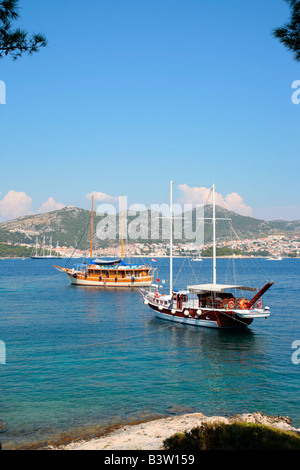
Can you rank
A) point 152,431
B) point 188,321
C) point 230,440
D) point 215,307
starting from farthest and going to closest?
point 188,321, point 215,307, point 152,431, point 230,440

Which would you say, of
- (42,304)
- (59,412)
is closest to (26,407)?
(59,412)

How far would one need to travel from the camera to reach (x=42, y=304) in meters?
49.1

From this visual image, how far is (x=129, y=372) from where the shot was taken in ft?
69.7

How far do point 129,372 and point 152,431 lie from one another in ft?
28.1

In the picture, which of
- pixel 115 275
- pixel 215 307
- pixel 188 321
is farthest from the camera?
pixel 115 275

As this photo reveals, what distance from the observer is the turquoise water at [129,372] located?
15.9m

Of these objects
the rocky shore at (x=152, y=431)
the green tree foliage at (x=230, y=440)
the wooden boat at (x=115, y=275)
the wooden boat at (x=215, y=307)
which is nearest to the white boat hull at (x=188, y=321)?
the wooden boat at (x=215, y=307)

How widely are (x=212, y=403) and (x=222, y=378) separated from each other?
11.9 feet

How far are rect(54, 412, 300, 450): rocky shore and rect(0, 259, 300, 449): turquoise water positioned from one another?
1310mm

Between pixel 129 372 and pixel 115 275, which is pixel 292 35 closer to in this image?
pixel 129 372

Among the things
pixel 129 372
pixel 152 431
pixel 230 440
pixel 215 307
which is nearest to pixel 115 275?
pixel 215 307

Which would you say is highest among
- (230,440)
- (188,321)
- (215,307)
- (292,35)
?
(292,35)

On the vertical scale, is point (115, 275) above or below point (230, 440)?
above
